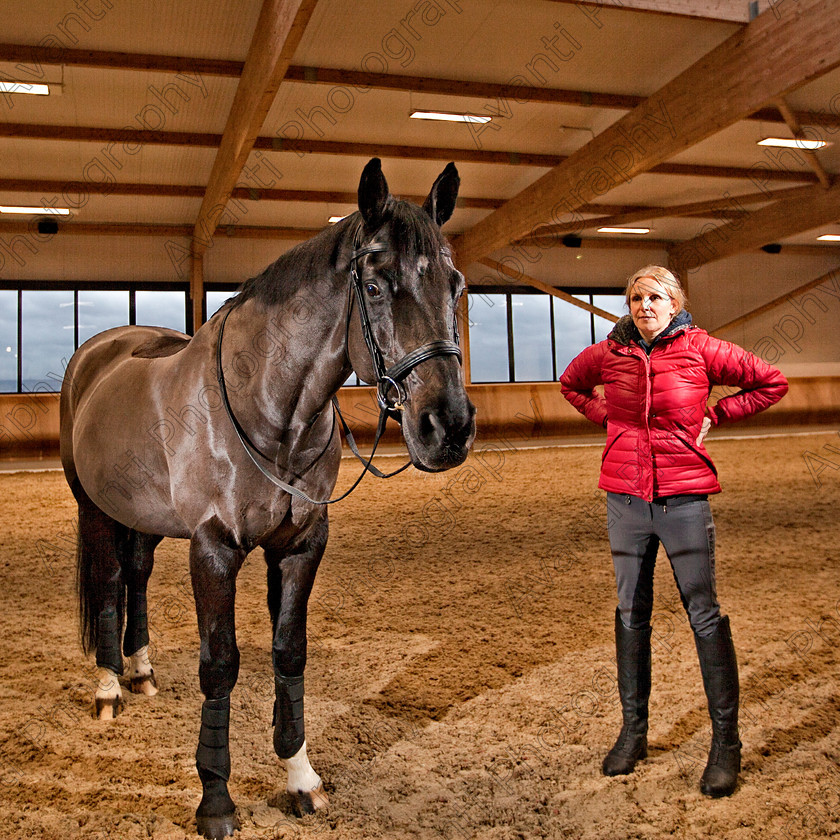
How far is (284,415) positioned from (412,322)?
48 cm

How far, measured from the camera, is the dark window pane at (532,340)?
14898mm

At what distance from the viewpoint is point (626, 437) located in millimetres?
2004

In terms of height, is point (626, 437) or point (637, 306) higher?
point (637, 306)

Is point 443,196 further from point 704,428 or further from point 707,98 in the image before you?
point 707,98

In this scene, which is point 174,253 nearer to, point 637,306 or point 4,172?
point 4,172

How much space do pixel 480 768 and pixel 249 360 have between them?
1.34 metres

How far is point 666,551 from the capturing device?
186 cm

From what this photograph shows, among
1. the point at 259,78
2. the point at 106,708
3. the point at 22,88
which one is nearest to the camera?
the point at 106,708

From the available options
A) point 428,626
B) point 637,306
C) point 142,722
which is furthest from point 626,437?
point 142,722

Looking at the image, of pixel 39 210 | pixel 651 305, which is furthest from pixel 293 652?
pixel 39 210

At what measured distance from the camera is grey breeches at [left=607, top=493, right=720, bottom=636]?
1.85 metres

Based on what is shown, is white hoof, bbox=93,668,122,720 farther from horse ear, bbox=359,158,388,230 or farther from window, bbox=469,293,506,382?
window, bbox=469,293,506,382

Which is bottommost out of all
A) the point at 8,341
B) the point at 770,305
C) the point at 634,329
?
the point at 634,329

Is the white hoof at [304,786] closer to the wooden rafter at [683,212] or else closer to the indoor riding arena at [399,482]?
the indoor riding arena at [399,482]
